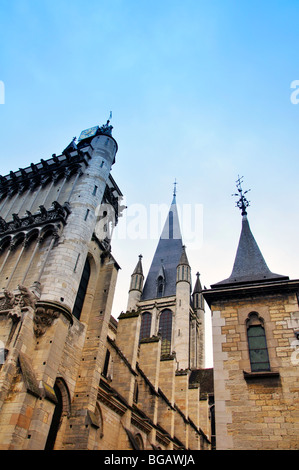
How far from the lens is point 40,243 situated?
14.8 meters

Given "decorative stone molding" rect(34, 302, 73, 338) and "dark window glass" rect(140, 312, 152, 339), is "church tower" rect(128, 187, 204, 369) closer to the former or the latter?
"dark window glass" rect(140, 312, 152, 339)

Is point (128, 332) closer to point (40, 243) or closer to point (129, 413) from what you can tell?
point (129, 413)

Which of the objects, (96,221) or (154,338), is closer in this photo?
(96,221)

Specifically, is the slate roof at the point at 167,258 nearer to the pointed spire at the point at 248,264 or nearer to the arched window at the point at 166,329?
the arched window at the point at 166,329

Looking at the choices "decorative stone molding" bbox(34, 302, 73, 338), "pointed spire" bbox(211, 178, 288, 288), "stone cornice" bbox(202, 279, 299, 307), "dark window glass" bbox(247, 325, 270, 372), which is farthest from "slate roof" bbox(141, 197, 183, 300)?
"dark window glass" bbox(247, 325, 270, 372)

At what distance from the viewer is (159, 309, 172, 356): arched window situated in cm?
3630

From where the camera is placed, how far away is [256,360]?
9773 millimetres

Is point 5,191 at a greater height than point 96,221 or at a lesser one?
greater

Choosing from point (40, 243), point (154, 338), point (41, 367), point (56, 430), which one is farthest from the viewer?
point (154, 338)

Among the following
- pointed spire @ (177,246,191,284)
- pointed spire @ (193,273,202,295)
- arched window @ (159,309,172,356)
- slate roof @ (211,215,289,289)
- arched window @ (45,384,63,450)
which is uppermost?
pointed spire @ (193,273,202,295)

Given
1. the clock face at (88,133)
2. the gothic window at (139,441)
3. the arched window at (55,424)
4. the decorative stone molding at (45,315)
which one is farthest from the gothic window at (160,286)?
the decorative stone molding at (45,315)
